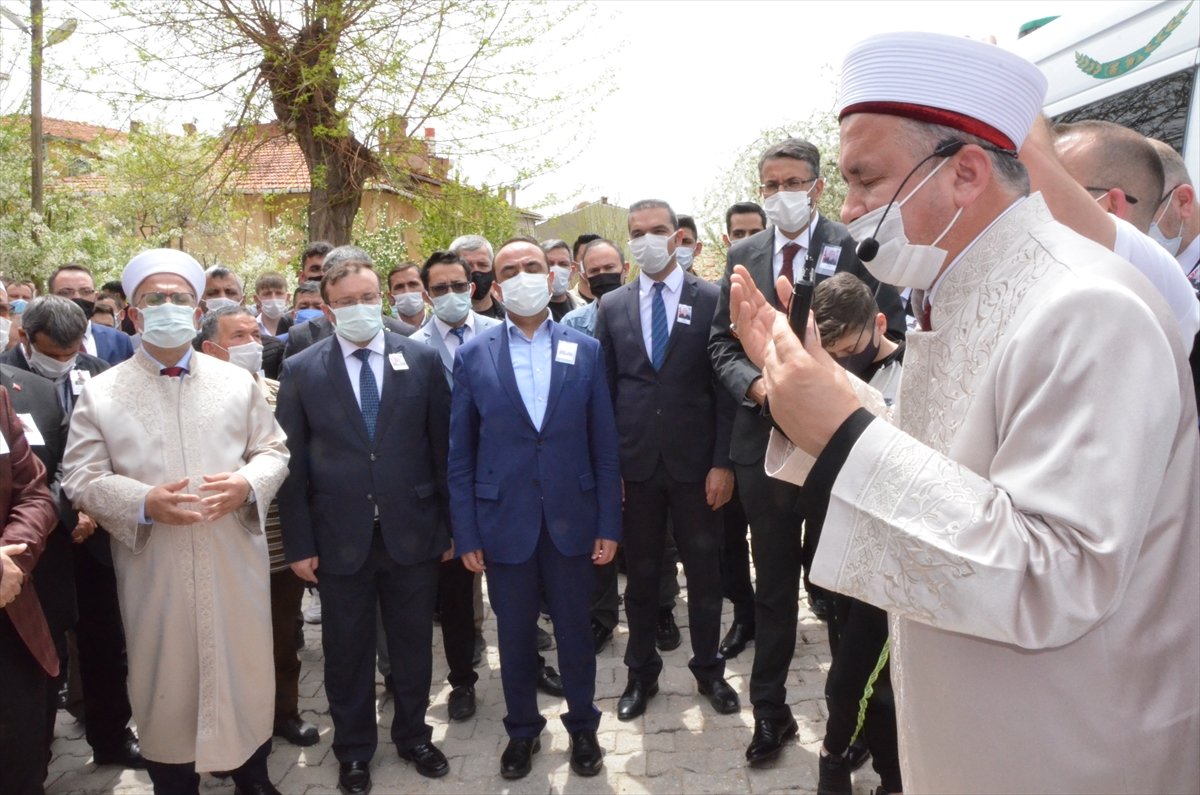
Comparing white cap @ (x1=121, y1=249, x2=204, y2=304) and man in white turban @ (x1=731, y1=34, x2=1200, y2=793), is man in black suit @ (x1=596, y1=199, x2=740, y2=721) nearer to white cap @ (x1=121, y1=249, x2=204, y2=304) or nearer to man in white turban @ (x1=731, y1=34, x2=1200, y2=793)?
white cap @ (x1=121, y1=249, x2=204, y2=304)

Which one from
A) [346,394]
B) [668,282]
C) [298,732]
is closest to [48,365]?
[346,394]

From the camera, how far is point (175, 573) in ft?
11.4

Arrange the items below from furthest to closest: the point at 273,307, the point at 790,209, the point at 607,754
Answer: the point at 273,307 < the point at 790,209 < the point at 607,754

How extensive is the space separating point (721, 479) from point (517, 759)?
5.50 ft

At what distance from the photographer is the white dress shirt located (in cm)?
452

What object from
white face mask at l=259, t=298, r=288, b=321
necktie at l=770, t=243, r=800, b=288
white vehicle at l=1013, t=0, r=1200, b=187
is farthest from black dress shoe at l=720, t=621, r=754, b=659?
white face mask at l=259, t=298, r=288, b=321

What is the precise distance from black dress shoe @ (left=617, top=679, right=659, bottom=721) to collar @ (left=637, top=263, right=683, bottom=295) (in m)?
2.11

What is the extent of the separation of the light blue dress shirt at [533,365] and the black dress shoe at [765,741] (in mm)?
1743

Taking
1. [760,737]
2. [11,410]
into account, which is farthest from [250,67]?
[760,737]

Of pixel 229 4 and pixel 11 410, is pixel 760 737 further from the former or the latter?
pixel 229 4

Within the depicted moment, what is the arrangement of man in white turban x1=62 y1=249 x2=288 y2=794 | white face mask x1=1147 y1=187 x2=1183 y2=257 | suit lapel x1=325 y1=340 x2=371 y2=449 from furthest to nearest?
suit lapel x1=325 y1=340 x2=371 y2=449 < man in white turban x1=62 y1=249 x2=288 y2=794 < white face mask x1=1147 y1=187 x2=1183 y2=257

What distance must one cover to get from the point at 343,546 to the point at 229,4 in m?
8.11

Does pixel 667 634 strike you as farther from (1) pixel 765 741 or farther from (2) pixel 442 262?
(2) pixel 442 262

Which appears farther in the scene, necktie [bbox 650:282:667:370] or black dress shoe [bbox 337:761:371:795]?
necktie [bbox 650:282:667:370]
